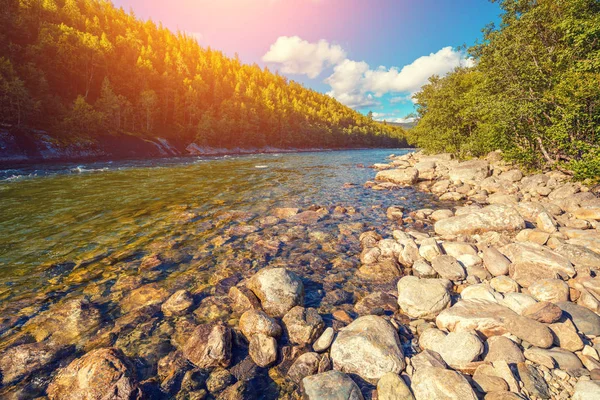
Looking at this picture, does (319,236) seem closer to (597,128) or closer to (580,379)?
(580,379)

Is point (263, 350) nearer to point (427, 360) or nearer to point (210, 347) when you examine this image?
point (210, 347)

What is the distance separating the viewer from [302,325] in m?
4.82

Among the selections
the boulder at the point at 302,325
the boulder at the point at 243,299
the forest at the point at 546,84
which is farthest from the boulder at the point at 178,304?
the forest at the point at 546,84

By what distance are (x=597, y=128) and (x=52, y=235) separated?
23603 millimetres

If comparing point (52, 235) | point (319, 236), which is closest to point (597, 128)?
point (319, 236)

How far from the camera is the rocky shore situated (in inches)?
144

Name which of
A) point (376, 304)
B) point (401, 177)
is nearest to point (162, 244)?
point (376, 304)

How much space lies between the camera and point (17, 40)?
2063 inches

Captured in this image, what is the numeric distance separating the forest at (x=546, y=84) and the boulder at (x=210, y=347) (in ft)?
50.0

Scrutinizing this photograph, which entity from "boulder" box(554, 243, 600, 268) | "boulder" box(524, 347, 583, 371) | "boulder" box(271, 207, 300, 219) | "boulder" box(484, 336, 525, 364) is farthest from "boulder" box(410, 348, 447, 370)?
"boulder" box(271, 207, 300, 219)

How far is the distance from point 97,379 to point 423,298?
5.72m

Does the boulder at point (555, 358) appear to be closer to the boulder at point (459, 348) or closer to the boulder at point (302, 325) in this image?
the boulder at point (459, 348)

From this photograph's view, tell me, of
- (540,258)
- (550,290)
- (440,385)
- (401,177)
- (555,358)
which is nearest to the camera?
(440,385)

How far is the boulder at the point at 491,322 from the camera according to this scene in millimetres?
4172
